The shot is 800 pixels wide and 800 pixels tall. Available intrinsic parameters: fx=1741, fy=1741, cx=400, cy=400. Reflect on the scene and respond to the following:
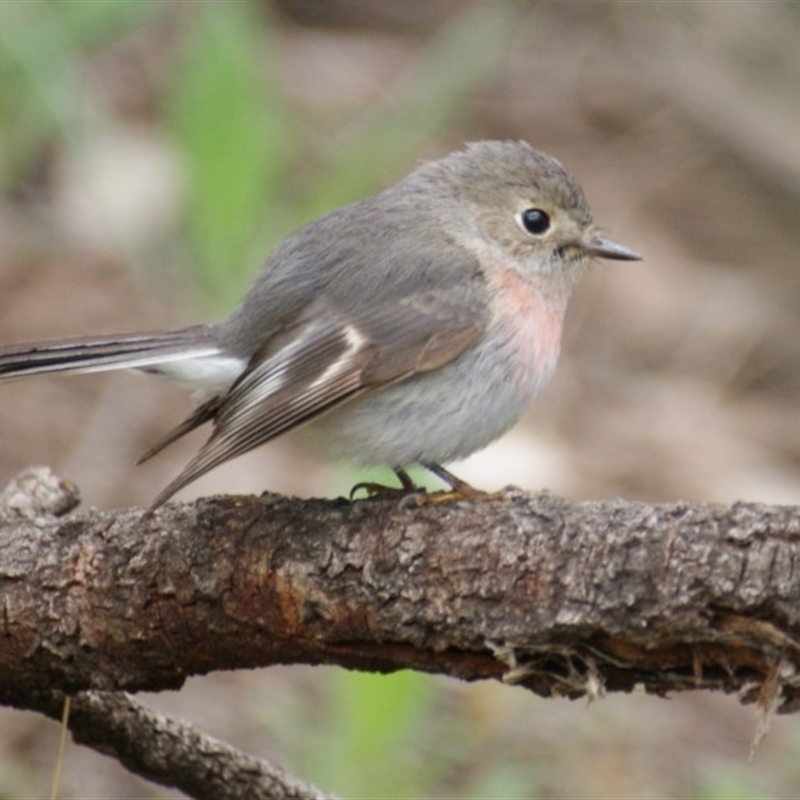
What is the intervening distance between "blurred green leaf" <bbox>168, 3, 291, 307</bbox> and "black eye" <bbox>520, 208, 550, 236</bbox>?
2022mm

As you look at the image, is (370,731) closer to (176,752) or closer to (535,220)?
(176,752)

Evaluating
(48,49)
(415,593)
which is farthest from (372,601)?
(48,49)

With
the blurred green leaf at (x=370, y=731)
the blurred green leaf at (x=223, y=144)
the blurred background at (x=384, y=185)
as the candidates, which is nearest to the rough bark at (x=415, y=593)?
the blurred green leaf at (x=370, y=731)

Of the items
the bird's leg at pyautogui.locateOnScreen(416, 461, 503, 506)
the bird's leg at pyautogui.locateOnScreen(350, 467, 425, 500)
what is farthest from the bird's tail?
the bird's leg at pyautogui.locateOnScreen(416, 461, 503, 506)

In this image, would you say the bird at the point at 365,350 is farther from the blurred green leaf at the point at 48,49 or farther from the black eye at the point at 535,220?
the blurred green leaf at the point at 48,49

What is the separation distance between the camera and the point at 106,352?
4.00 metres

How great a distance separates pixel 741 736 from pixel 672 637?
351cm

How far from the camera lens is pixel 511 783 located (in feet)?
17.9

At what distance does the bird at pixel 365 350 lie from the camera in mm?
3895

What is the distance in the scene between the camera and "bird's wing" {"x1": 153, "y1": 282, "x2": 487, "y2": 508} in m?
3.76

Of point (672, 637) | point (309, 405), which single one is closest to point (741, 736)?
point (309, 405)

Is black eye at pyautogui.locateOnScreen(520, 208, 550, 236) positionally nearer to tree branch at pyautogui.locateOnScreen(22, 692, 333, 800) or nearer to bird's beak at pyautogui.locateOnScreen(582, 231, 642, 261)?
bird's beak at pyautogui.locateOnScreen(582, 231, 642, 261)

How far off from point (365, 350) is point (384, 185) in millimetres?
3808

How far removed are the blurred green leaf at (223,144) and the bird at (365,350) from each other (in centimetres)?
217
